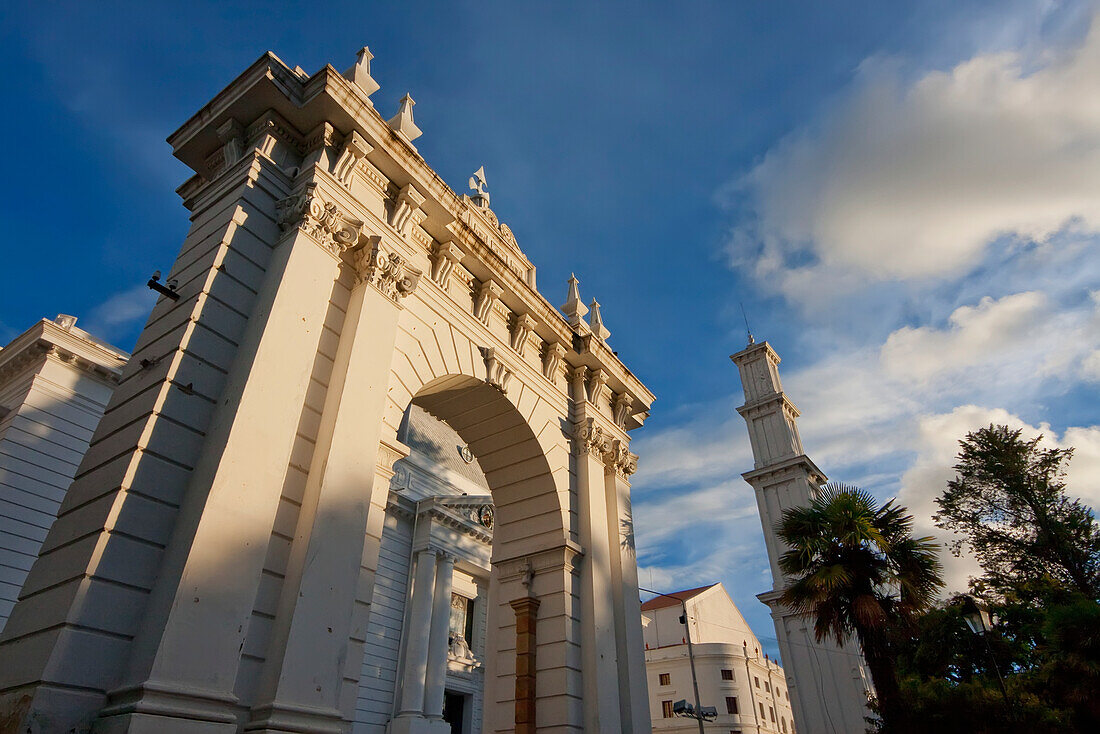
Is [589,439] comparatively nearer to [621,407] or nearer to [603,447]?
[603,447]

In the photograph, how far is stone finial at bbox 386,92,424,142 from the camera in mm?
10609

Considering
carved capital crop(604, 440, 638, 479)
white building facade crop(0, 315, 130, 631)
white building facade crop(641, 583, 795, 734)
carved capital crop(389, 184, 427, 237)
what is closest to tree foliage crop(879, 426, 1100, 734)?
carved capital crop(604, 440, 638, 479)

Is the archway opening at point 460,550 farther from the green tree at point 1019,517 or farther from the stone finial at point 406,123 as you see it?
the green tree at point 1019,517

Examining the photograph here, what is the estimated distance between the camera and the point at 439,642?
77.3ft

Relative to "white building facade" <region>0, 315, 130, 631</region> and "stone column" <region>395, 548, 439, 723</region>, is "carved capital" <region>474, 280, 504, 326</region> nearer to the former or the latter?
"white building facade" <region>0, 315, 130, 631</region>

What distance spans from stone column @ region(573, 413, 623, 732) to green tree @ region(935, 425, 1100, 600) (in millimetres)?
17801

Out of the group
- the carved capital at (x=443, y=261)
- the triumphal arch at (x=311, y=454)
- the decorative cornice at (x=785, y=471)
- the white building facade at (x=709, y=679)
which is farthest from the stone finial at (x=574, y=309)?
the white building facade at (x=709, y=679)

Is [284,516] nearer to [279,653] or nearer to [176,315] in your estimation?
[279,653]

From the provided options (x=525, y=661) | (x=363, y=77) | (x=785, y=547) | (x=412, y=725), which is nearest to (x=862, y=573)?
(x=525, y=661)

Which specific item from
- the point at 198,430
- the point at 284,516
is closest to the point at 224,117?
the point at 198,430

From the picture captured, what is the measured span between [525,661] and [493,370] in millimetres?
4767

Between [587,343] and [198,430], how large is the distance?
8109 millimetres

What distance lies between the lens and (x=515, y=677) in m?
10.5

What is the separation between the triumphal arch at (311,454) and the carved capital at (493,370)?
0.14 feet
